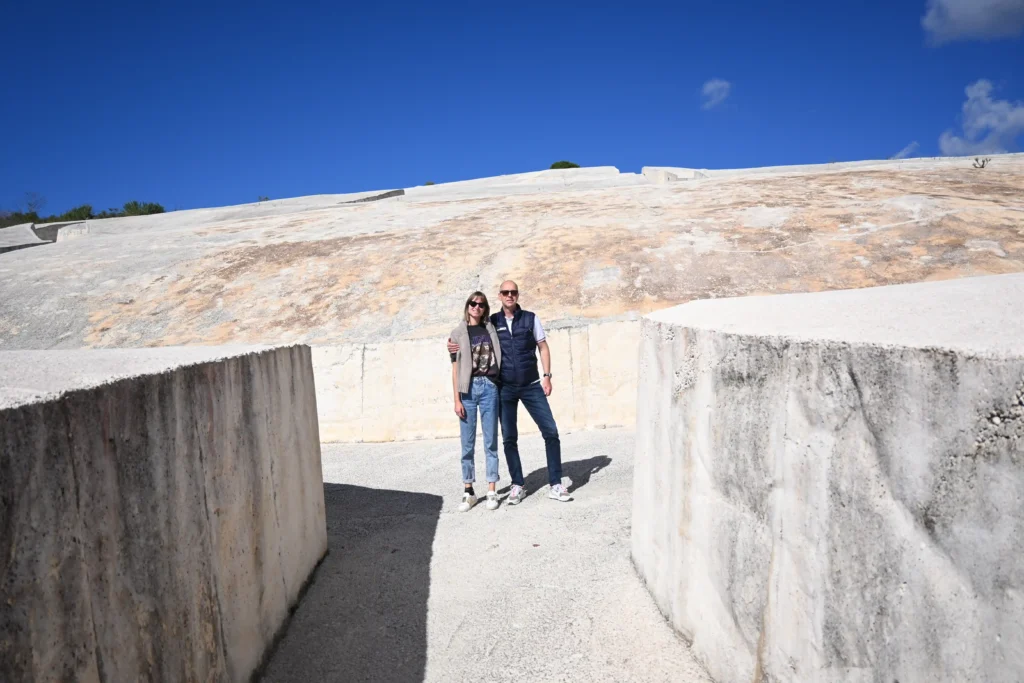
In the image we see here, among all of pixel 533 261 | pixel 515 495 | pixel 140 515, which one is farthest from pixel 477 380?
pixel 533 261

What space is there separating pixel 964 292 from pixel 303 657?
341 centimetres

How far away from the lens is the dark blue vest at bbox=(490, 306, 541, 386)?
623 centimetres

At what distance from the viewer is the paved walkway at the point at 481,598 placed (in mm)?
3760

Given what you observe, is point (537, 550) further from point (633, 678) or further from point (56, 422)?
point (56, 422)

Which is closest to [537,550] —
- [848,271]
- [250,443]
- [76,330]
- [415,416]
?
[250,443]

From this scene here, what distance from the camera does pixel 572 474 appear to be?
7242mm

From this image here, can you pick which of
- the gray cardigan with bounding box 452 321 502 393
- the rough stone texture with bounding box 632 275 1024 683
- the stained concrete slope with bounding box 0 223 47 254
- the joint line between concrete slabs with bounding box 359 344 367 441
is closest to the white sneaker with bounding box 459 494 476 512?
the gray cardigan with bounding box 452 321 502 393

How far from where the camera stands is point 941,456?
1983 mm

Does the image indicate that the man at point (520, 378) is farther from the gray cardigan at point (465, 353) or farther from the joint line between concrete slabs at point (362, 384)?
the joint line between concrete slabs at point (362, 384)

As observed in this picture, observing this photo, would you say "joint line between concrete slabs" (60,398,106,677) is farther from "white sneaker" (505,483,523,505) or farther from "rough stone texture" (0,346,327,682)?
"white sneaker" (505,483,523,505)

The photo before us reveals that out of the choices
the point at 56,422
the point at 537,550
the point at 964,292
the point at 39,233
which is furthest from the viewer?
the point at 39,233

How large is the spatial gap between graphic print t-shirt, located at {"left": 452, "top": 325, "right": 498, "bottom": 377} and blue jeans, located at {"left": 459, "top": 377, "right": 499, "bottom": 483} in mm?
68

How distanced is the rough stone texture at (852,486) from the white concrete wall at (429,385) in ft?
19.1

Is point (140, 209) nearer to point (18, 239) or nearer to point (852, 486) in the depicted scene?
point (18, 239)
